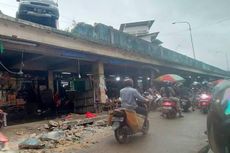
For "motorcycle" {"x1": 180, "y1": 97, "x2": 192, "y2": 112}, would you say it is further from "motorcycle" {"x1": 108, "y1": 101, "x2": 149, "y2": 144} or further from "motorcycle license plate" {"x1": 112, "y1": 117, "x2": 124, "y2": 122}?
"motorcycle license plate" {"x1": 112, "y1": 117, "x2": 124, "y2": 122}

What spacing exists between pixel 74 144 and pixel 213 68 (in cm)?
4504

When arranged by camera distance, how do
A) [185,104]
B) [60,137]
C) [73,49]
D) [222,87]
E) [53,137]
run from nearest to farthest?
1. [222,87]
2. [53,137]
3. [60,137]
4. [73,49]
5. [185,104]

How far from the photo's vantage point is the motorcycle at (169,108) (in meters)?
14.0

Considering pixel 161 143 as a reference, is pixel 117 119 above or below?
above

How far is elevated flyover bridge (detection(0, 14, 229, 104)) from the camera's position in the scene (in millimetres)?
12117

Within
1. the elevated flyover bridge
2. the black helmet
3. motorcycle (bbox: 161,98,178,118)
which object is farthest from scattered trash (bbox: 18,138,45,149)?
motorcycle (bbox: 161,98,178,118)

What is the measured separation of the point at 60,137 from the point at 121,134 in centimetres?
207

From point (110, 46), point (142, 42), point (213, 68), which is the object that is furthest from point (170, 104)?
point (213, 68)

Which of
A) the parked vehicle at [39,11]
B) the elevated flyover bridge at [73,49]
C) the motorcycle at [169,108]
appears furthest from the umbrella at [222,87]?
the parked vehicle at [39,11]

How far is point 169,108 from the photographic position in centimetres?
1400

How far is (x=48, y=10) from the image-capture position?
1293cm

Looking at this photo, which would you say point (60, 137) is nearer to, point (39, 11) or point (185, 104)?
point (39, 11)

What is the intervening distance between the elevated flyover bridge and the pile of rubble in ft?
12.4

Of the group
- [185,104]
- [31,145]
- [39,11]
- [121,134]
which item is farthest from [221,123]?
[185,104]
